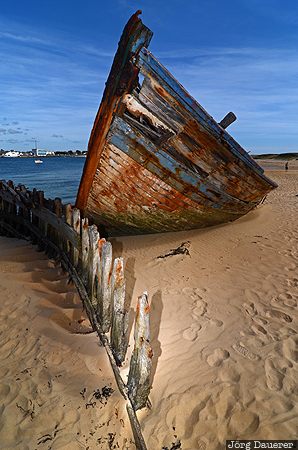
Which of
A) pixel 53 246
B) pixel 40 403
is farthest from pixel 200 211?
pixel 40 403

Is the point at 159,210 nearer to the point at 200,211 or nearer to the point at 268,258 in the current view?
the point at 200,211

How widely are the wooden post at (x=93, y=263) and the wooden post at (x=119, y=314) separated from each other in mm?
732

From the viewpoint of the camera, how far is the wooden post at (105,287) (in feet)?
10.5

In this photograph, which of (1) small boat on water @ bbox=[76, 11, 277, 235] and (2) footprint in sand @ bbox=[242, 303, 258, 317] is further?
(1) small boat on water @ bbox=[76, 11, 277, 235]

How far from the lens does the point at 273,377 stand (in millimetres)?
2768

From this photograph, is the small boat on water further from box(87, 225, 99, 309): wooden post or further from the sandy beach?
box(87, 225, 99, 309): wooden post

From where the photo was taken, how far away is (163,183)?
16.2ft

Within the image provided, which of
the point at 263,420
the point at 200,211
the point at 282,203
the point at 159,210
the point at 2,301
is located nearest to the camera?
the point at 263,420

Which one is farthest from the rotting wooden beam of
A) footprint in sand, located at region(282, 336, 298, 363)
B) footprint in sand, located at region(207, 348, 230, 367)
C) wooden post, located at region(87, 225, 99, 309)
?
footprint in sand, located at region(282, 336, 298, 363)

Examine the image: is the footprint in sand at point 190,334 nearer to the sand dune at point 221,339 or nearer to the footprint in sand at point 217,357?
the sand dune at point 221,339

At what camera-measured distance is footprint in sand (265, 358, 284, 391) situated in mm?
2665

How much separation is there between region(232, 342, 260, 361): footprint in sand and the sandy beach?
19 millimetres

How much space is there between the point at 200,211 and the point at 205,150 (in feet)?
4.83

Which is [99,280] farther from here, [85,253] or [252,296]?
[252,296]
